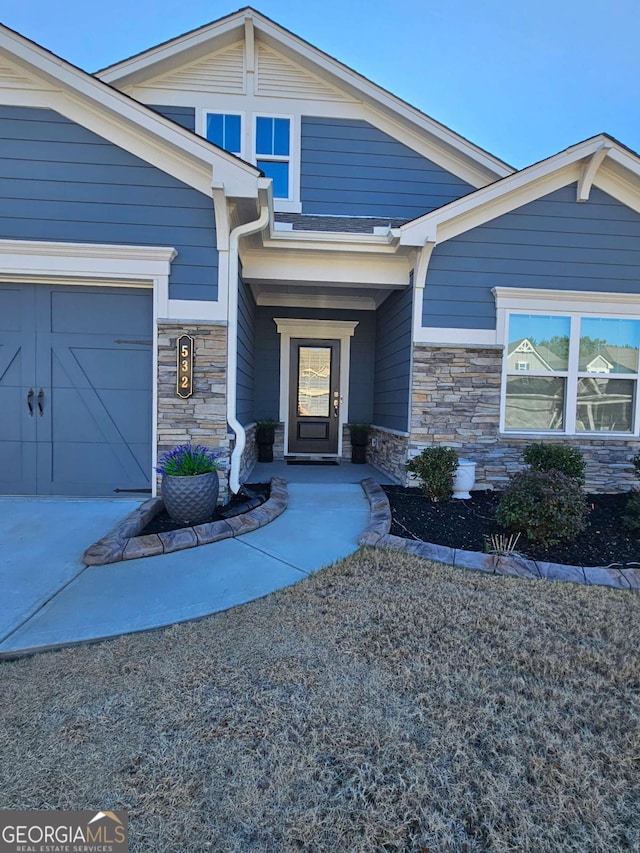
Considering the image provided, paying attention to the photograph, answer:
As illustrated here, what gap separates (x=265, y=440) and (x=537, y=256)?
16.1 feet

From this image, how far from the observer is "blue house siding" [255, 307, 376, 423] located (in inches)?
313

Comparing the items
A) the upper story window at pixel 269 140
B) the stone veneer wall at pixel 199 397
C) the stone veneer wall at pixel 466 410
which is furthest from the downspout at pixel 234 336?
the upper story window at pixel 269 140

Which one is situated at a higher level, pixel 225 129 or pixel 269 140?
pixel 225 129

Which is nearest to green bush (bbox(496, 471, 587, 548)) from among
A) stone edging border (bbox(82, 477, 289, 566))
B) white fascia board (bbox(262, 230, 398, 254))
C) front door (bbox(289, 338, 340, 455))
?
stone edging border (bbox(82, 477, 289, 566))

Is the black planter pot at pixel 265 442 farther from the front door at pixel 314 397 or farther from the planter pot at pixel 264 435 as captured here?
the front door at pixel 314 397

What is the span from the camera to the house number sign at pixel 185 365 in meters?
4.91

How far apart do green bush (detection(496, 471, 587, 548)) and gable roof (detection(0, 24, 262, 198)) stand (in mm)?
4042

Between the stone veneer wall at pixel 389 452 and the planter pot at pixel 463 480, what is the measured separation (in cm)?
72

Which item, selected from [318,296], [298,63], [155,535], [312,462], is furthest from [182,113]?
[155,535]

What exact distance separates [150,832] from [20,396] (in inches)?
190

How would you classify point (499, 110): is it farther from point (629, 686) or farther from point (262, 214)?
point (629, 686)

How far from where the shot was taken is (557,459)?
5.13 m

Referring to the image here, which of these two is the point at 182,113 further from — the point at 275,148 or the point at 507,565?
the point at 507,565

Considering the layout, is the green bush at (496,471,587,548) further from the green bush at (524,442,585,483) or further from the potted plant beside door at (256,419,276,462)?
the potted plant beside door at (256,419,276,462)
